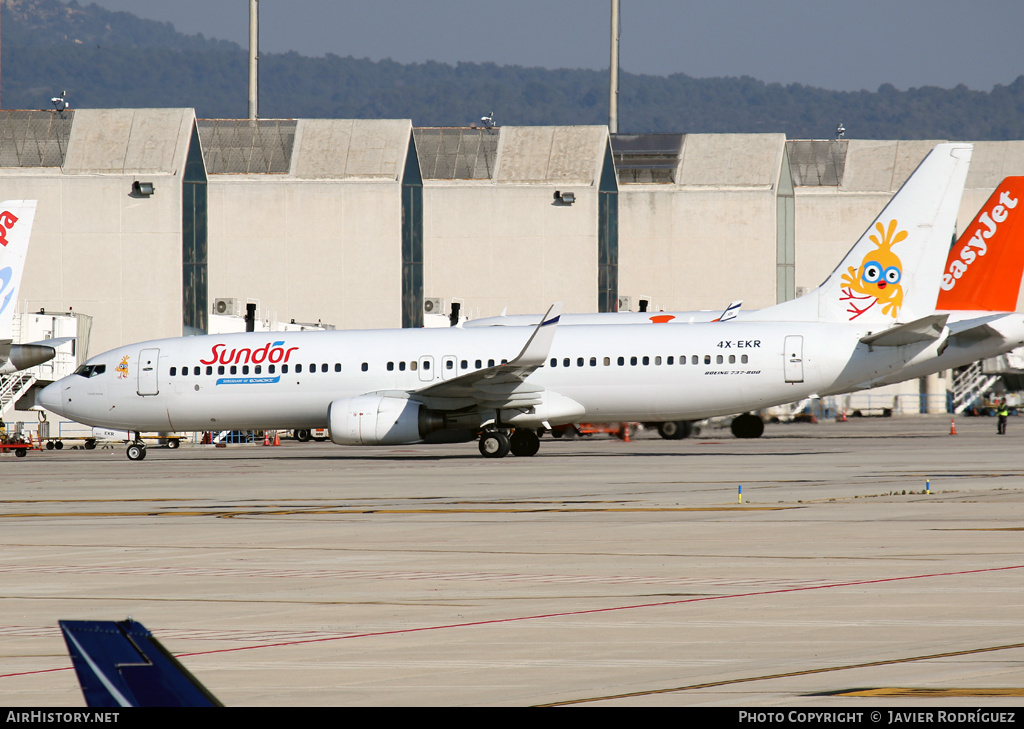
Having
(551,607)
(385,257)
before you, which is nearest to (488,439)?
(551,607)

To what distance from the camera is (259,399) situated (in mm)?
35125

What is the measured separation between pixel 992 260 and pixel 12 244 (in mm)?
36795

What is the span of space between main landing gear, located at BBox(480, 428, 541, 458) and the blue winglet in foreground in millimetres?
30233

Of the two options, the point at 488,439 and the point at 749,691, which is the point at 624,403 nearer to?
the point at 488,439

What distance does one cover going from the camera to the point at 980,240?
48.8m

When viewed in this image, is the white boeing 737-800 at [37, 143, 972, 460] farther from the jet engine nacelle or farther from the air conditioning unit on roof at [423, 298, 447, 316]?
the air conditioning unit on roof at [423, 298, 447, 316]

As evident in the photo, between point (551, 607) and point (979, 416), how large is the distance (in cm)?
8394

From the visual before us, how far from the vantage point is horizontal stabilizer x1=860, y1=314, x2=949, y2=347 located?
33.3 meters

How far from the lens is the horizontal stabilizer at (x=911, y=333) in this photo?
33344 mm

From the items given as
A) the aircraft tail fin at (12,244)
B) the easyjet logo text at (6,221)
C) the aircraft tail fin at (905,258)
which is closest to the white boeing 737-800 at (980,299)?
the aircraft tail fin at (905,258)

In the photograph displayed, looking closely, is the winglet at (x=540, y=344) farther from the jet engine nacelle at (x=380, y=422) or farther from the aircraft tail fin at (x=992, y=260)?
the aircraft tail fin at (x=992, y=260)

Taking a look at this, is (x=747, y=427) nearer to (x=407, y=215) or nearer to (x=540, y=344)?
(x=540, y=344)

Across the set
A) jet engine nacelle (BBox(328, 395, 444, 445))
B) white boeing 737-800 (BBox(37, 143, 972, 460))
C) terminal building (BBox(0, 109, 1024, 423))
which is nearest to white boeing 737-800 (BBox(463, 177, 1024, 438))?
white boeing 737-800 (BBox(37, 143, 972, 460))

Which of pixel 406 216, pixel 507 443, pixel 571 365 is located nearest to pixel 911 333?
pixel 571 365
